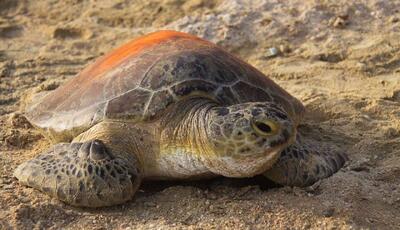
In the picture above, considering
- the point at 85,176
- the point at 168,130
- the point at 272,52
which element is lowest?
the point at 85,176

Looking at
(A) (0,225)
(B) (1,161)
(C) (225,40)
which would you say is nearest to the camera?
(A) (0,225)

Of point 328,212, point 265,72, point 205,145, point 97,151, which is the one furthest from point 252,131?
point 265,72

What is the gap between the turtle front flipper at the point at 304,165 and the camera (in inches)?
136

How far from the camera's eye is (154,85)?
3.56 meters

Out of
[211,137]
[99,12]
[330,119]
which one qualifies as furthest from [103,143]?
[99,12]

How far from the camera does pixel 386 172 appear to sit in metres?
3.61

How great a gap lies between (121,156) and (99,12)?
363cm

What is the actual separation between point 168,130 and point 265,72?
7.18ft

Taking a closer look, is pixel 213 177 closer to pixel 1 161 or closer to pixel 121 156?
pixel 121 156

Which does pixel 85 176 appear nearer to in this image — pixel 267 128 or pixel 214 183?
pixel 214 183

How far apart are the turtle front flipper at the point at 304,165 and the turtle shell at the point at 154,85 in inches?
14.8

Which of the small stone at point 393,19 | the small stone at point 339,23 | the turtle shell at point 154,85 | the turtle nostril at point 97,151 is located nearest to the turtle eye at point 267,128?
the turtle shell at point 154,85

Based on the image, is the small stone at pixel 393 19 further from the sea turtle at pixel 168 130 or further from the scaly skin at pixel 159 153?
the scaly skin at pixel 159 153

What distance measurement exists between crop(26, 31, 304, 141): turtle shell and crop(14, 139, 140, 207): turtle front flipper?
267 millimetres
